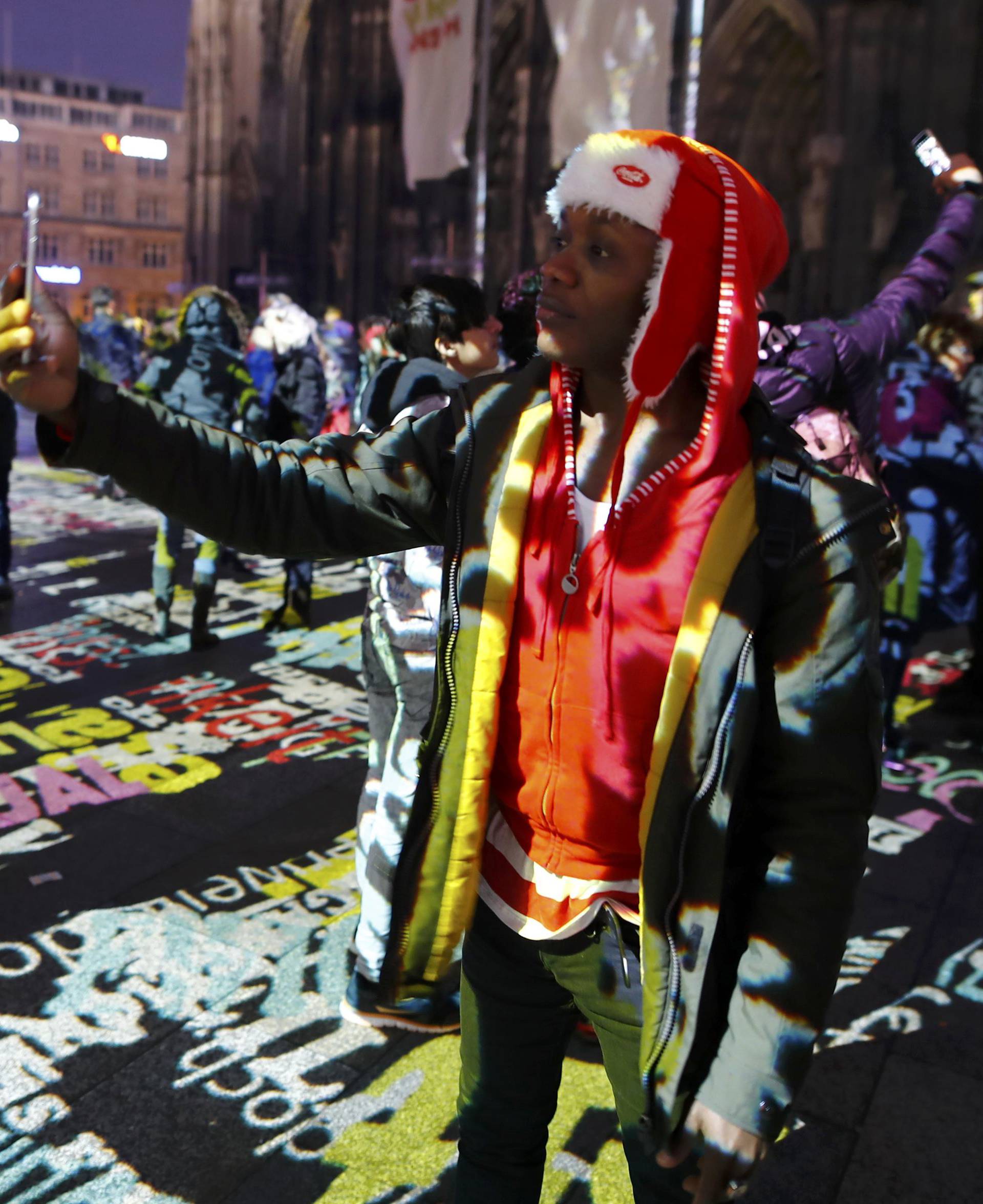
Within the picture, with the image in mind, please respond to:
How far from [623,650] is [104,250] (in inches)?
2197

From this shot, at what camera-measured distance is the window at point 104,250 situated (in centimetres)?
4879

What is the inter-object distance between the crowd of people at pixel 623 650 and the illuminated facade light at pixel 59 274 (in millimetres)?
39

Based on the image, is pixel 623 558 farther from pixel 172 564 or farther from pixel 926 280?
pixel 172 564

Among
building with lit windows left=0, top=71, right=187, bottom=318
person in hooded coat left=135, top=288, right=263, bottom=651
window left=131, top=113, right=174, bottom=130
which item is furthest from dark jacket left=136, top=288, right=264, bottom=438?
window left=131, top=113, right=174, bottom=130

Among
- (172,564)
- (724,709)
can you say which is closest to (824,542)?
(724,709)

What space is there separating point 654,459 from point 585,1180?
1650 millimetres

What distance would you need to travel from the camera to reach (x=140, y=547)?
904 centimetres

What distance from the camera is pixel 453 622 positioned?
160cm

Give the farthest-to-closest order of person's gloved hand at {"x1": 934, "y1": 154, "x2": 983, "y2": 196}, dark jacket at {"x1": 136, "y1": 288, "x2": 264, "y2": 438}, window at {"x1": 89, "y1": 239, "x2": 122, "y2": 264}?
window at {"x1": 89, "y1": 239, "x2": 122, "y2": 264} < dark jacket at {"x1": 136, "y1": 288, "x2": 264, "y2": 438} < person's gloved hand at {"x1": 934, "y1": 154, "x2": 983, "y2": 196}

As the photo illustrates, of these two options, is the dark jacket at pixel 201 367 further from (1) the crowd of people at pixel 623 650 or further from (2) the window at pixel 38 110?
(2) the window at pixel 38 110

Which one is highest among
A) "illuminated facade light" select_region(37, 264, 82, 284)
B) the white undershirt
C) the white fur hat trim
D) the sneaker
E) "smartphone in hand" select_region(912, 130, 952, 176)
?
"smartphone in hand" select_region(912, 130, 952, 176)

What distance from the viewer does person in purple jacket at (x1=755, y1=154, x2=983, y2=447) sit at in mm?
3117

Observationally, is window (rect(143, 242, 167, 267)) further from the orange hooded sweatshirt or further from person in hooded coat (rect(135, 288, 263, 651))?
the orange hooded sweatshirt

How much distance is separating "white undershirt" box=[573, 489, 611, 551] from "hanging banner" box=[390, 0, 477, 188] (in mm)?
14302
